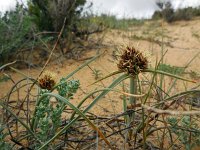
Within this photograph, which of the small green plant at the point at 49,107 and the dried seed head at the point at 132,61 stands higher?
the dried seed head at the point at 132,61

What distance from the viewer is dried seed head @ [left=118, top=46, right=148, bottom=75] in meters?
1.51

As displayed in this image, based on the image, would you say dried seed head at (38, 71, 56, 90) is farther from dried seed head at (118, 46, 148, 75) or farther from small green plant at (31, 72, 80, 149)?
dried seed head at (118, 46, 148, 75)

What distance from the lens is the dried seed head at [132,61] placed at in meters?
1.51

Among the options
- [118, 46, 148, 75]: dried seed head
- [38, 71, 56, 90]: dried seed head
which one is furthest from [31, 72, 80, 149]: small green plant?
[118, 46, 148, 75]: dried seed head

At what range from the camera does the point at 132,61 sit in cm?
151

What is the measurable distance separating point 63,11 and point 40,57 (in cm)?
63

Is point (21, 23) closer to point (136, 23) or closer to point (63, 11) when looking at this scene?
point (63, 11)

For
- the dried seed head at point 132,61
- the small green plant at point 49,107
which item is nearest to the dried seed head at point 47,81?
the small green plant at point 49,107

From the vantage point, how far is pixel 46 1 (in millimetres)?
4125

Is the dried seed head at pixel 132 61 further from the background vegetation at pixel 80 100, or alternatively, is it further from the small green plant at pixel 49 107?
the small green plant at pixel 49 107

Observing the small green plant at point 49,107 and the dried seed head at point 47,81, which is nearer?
the small green plant at point 49,107

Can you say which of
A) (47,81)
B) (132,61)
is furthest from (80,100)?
(132,61)

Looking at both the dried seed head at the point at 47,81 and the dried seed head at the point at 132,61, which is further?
the dried seed head at the point at 47,81

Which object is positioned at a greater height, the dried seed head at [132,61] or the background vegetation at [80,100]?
the dried seed head at [132,61]
